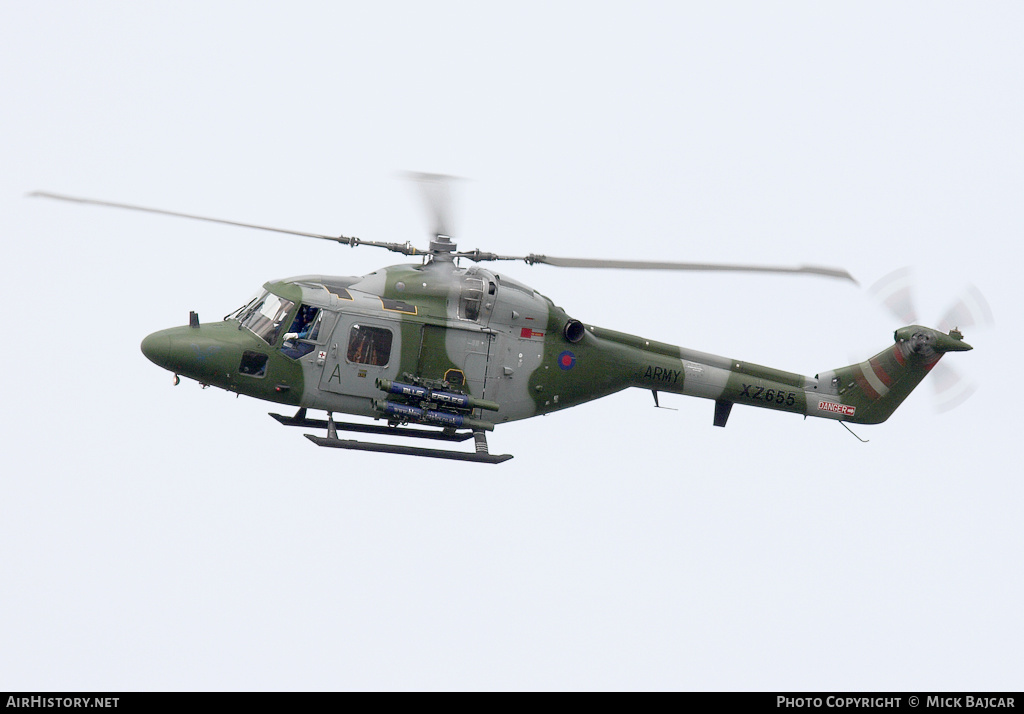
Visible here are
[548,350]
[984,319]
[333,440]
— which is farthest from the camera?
[984,319]

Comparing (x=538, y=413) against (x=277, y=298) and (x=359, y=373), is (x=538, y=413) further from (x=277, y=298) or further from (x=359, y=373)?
(x=277, y=298)

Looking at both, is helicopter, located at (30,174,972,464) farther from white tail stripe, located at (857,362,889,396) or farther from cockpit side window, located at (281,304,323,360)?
white tail stripe, located at (857,362,889,396)

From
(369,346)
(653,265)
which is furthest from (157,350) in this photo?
(653,265)

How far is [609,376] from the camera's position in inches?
591

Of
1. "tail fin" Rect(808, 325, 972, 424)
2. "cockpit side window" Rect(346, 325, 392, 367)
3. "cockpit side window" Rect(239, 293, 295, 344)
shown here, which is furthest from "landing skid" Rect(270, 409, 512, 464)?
"tail fin" Rect(808, 325, 972, 424)

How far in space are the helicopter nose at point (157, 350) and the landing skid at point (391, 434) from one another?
1.43 metres

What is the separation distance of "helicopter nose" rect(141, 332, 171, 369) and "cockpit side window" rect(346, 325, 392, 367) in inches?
78.7

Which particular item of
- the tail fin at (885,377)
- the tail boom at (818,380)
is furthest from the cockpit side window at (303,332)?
the tail fin at (885,377)

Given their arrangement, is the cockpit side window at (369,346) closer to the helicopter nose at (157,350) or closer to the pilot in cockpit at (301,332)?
the pilot in cockpit at (301,332)

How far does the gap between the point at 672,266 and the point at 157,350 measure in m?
5.89

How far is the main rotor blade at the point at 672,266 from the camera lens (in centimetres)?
1357

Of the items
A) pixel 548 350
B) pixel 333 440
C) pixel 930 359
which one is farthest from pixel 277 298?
pixel 930 359

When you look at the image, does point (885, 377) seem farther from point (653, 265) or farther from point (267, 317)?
point (267, 317)

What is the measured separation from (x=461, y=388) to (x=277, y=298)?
2.37m
